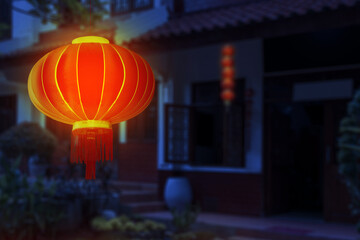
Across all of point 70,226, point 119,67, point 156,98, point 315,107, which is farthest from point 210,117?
point 119,67

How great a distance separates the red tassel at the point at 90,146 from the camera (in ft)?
12.1

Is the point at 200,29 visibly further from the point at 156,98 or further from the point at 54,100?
the point at 54,100

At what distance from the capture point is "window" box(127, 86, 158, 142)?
11492mm

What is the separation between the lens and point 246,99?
9.77m

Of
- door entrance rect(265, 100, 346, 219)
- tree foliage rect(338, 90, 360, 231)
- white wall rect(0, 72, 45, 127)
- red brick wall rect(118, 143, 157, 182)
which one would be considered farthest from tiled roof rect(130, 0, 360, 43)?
white wall rect(0, 72, 45, 127)

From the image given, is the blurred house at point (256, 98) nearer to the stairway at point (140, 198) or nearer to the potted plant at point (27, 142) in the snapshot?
the stairway at point (140, 198)

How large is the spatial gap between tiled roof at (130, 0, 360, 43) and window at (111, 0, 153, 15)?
1070 millimetres

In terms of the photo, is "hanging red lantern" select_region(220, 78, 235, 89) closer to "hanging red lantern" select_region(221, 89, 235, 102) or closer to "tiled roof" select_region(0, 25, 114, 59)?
"hanging red lantern" select_region(221, 89, 235, 102)

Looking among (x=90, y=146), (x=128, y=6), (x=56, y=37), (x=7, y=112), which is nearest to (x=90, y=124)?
(x=90, y=146)

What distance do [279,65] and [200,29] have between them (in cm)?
168

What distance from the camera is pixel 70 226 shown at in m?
8.60

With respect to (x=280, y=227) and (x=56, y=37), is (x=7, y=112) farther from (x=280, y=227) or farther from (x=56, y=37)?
(x=280, y=227)

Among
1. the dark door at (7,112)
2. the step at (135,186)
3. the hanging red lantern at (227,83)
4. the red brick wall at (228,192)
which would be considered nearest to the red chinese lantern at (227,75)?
the hanging red lantern at (227,83)

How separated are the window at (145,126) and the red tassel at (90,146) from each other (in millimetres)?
7642
